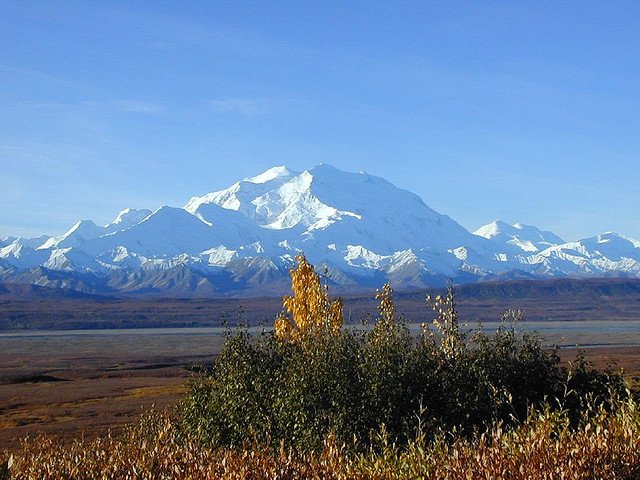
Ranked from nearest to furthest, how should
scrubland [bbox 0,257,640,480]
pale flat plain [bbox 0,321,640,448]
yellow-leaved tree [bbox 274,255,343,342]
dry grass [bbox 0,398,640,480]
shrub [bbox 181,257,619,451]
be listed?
1. dry grass [bbox 0,398,640,480]
2. scrubland [bbox 0,257,640,480]
3. shrub [bbox 181,257,619,451]
4. yellow-leaved tree [bbox 274,255,343,342]
5. pale flat plain [bbox 0,321,640,448]

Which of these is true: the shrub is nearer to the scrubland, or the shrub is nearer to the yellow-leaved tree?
the scrubland

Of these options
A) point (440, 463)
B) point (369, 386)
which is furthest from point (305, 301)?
point (440, 463)

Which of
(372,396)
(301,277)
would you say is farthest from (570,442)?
(301,277)

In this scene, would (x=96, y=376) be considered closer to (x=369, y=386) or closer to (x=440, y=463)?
(x=369, y=386)

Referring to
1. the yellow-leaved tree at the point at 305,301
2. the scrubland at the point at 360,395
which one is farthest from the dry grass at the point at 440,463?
the yellow-leaved tree at the point at 305,301

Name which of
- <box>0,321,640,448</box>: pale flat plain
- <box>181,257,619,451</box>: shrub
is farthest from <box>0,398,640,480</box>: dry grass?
<box>0,321,640,448</box>: pale flat plain

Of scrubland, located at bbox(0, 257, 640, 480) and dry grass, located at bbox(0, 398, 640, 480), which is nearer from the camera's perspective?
dry grass, located at bbox(0, 398, 640, 480)

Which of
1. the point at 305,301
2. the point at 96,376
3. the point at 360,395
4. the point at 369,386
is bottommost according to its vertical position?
the point at 96,376

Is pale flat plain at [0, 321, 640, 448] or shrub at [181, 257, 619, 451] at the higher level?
shrub at [181, 257, 619, 451]

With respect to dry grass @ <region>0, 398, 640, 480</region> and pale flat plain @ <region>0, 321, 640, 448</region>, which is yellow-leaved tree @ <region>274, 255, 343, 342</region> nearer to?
pale flat plain @ <region>0, 321, 640, 448</region>

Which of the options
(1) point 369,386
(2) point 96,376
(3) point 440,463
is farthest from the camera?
(2) point 96,376

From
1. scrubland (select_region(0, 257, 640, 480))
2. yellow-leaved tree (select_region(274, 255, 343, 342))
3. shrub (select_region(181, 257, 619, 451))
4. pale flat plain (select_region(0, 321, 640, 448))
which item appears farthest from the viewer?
pale flat plain (select_region(0, 321, 640, 448))

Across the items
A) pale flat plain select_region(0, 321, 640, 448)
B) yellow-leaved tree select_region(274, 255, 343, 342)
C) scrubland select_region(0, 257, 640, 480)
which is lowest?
pale flat plain select_region(0, 321, 640, 448)

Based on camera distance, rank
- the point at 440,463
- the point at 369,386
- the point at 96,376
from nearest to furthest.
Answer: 1. the point at 440,463
2. the point at 369,386
3. the point at 96,376
